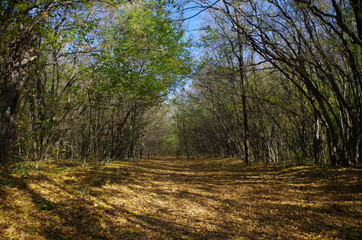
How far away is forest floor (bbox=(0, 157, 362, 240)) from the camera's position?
12.3 feet

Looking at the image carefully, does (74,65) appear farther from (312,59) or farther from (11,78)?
(312,59)

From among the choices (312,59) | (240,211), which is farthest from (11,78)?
(312,59)

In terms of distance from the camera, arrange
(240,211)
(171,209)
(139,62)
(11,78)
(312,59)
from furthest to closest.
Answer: (139,62) < (312,59) < (11,78) < (171,209) < (240,211)

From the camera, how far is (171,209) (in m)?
5.45

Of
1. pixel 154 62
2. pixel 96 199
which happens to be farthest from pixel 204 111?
pixel 96 199

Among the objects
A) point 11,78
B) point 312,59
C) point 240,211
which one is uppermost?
point 312,59

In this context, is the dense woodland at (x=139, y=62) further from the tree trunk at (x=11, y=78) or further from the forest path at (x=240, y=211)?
the forest path at (x=240, y=211)

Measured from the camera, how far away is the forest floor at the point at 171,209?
376 cm

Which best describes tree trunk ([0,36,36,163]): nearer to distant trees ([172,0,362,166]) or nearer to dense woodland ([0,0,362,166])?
dense woodland ([0,0,362,166])

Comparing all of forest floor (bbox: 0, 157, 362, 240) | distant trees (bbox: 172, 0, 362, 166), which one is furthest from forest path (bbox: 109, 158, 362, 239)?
distant trees (bbox: 172, 0, 362, 166)

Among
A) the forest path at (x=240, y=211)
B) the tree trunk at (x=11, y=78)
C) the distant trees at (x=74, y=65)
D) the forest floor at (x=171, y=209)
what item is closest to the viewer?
the forest floor at (x=171, y=209)

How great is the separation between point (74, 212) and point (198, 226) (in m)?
2.75

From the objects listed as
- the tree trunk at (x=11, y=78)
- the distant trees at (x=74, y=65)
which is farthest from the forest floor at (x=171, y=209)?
the distant trees at (x=74, y=65)

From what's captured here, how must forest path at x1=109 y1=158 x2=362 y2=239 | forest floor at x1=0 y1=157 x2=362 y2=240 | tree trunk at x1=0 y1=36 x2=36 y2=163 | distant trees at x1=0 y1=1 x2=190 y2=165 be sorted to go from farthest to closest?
distant trees at x1=0 y1=1 x2=190 y2=165
tree trunk at x1=0 y1=36 x2=36 y2=163
forest path at x1=109 y1=158 x2=362 y2=239
forest floor at x1=0 y1=157 x2=362 y2=240
